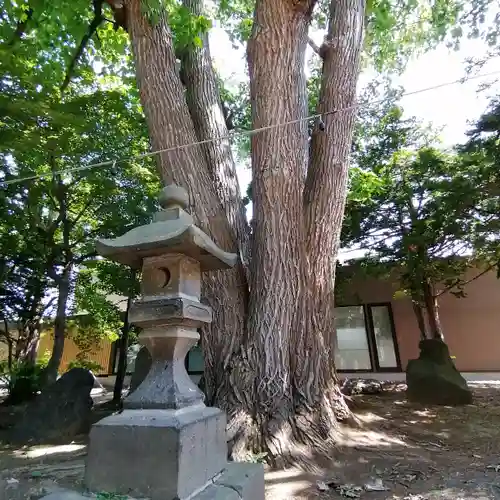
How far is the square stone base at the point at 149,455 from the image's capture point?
1613 millimetres

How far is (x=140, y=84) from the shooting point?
141 inches

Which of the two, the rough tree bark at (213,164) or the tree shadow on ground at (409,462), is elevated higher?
the rough tree bark at (213,164)

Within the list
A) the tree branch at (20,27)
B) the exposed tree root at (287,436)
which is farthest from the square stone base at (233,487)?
the tree branch at (20,27)

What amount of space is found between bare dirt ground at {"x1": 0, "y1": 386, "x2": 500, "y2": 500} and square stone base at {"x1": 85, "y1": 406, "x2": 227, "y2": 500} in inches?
4.1

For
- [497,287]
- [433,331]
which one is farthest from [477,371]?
[433,331]

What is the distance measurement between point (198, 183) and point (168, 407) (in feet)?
6.68

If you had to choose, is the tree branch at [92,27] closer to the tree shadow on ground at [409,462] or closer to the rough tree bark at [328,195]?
the rough tree bark at [328,195]

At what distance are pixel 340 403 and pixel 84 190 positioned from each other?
602 centimetres

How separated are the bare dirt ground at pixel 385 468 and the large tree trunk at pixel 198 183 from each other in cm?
→ 71

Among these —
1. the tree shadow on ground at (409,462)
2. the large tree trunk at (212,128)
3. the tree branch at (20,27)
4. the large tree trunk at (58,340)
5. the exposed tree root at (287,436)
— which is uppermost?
the tree branch at (20,27)

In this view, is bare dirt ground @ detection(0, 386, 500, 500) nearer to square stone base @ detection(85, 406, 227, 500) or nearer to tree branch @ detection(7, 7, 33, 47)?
square stone base @ detection(85, 406, 227, 500)

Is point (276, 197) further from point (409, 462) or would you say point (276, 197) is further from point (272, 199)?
point (409, 462)

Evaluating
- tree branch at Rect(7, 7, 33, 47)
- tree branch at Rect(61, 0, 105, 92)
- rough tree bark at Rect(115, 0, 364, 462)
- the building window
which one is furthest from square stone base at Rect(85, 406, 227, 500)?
the building window

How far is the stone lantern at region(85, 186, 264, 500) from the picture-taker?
5.40 ft
